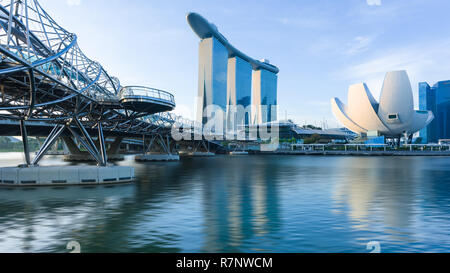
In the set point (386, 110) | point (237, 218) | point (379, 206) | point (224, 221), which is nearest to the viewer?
point (224, 221)

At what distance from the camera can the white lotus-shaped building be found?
14825 cm

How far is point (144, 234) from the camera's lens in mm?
11922

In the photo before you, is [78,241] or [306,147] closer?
[78,241]

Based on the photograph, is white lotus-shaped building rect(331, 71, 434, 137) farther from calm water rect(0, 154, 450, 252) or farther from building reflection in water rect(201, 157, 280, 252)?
building reflection in water rect(201, 157, 280, 252)

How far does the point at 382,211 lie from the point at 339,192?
765 centimetres

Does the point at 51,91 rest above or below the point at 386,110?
below

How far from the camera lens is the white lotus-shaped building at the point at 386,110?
148250 millimetres

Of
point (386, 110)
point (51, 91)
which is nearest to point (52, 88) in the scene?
point (51, 91)

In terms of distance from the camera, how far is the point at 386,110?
155m

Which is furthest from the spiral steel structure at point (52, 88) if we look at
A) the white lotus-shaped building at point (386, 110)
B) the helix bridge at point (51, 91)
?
the white lotus-shaped building at point (386, 110)

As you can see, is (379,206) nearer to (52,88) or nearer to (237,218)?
(237,218)
